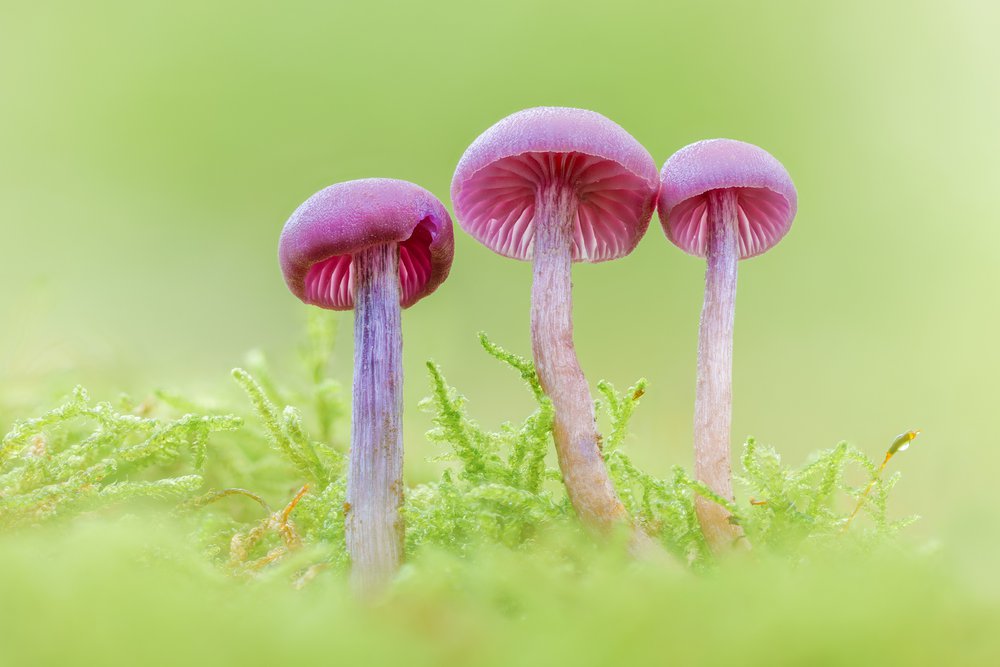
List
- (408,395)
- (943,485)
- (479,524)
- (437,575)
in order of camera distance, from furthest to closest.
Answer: (408,395) < (943,485) < (479,524) < (437,575)

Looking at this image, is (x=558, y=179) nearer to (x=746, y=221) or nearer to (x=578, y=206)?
(x=578, y=206)

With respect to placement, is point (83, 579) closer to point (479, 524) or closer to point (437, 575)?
point (437, 575)

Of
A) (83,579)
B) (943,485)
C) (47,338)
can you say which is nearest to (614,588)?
(83,579)

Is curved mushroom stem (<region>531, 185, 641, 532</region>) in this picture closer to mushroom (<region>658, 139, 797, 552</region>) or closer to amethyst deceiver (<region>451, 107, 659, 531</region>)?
amethyst deceiver (<region>451, 107, 659, 531</region>)

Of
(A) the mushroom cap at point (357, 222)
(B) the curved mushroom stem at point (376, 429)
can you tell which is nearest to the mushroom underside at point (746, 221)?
(A) the mushroom cap at point (357, 222)

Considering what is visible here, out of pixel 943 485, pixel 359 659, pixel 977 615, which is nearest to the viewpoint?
pixel 359 659

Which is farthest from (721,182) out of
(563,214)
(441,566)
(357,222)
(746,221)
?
(441,566)

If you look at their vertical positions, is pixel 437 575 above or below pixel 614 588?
above

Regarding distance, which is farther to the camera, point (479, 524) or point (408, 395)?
point (408, 395)
